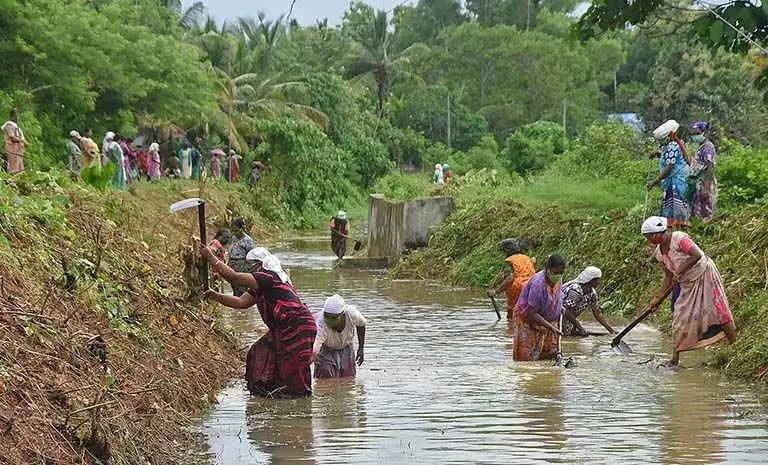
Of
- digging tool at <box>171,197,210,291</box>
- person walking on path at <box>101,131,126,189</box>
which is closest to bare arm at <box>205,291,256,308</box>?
digging tool at <box>171,197,210,291</box>

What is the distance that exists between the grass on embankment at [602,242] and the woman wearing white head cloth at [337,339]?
337 cm

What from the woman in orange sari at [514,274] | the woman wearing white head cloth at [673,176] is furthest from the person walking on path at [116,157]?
the woman wearing white head cloth at [673,176]

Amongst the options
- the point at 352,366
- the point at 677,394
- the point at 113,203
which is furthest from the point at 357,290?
the point at 677,394

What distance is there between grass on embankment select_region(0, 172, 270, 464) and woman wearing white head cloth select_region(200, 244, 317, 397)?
49 cm

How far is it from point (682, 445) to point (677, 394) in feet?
6.62

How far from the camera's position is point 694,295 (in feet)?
36.6

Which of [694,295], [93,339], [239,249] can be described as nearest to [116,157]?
[239,249]

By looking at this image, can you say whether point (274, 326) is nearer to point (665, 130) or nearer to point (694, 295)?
point (694, 295)

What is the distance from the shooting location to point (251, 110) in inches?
1790

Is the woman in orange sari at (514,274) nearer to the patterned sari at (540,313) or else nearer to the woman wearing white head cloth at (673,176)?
the patterned sari at (540,313)

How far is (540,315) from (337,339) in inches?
77.4

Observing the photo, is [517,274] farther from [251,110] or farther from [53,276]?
[251,110]

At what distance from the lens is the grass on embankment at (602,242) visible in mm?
12367

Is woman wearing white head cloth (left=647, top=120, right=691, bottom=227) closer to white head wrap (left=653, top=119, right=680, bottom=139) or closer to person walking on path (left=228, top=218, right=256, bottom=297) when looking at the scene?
white head wrap (left=653, top=119, right=680, bottom=139)
